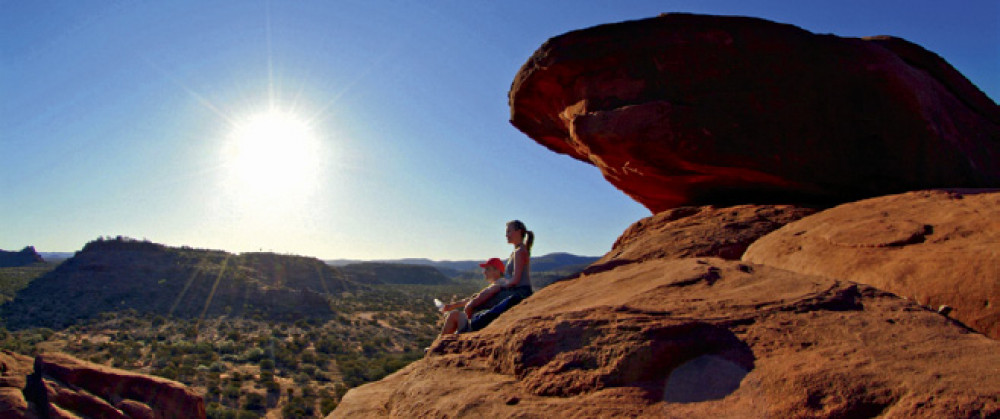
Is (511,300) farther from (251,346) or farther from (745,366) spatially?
(251,346)

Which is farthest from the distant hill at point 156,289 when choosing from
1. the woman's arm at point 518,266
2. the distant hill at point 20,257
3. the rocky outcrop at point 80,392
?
the distant hill at point 20,257

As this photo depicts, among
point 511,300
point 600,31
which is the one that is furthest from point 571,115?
point 511,300

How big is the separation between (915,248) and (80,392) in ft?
37.1

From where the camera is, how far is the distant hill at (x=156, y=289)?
31.4 meters

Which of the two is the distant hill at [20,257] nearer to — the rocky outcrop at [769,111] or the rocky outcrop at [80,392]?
the rocky outcrop at [80,392]

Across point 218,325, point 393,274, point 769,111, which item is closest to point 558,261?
point 393,274

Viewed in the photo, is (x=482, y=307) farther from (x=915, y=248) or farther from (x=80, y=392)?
(x=80, y=392)

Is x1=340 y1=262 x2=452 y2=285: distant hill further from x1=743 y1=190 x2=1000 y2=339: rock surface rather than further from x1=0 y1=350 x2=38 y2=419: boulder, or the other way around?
x1=743 y1=190 x2=1000 y2=339: rock surface

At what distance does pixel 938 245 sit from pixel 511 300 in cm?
440

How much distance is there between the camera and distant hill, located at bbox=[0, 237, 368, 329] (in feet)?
103

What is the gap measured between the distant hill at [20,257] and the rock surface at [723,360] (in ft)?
285

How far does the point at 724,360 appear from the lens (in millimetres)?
3201

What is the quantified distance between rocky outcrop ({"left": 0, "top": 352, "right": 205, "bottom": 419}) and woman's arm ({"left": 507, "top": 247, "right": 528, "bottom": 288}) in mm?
6624

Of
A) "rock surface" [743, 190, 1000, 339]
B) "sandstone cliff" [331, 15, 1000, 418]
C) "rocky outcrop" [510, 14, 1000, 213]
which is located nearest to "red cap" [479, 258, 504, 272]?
"sandstone cliff" [331, 15, 1000, 418]
